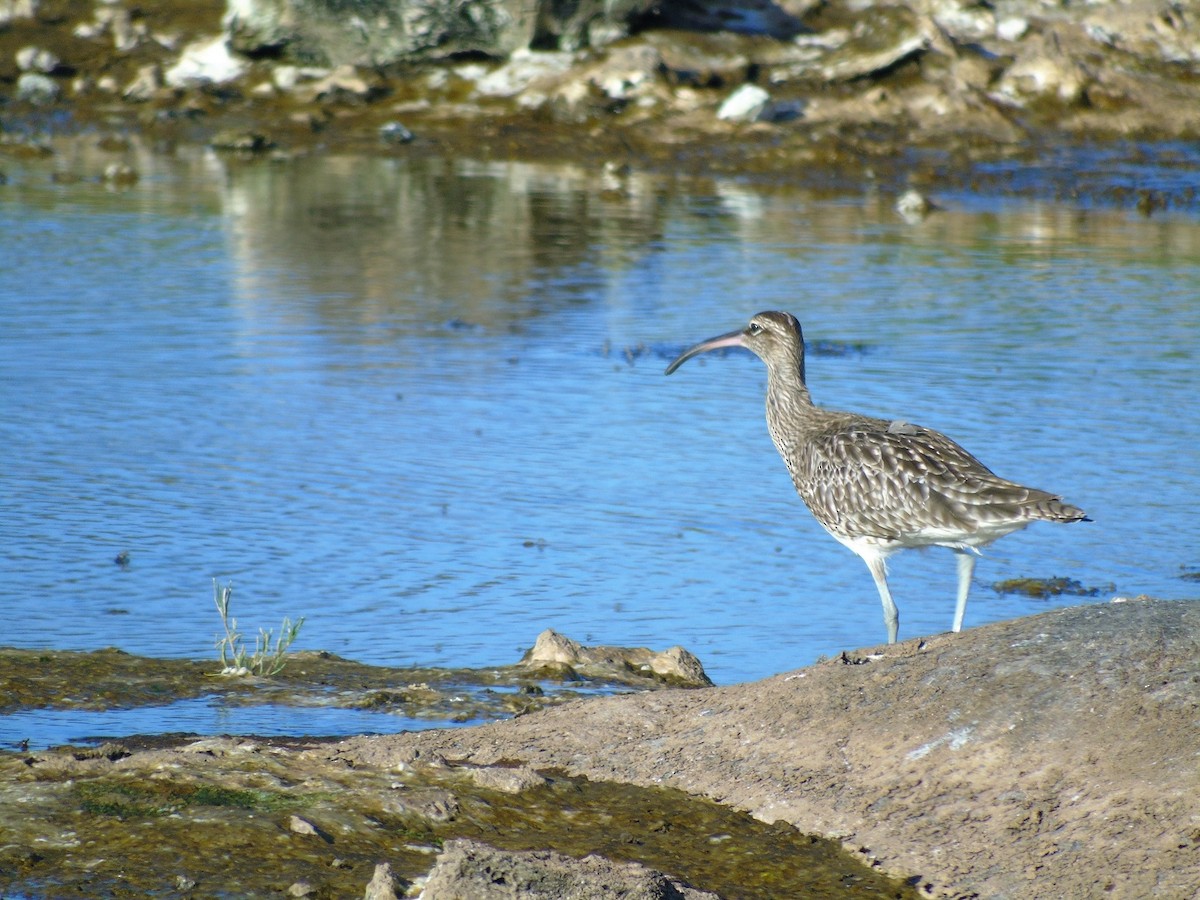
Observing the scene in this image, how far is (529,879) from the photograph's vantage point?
5.23 m

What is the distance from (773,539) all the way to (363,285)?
346 inches

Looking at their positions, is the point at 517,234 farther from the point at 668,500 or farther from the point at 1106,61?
the point at 1106,61

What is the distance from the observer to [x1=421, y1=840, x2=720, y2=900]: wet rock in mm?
5164

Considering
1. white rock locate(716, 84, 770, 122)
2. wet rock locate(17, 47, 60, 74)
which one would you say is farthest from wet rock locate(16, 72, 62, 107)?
white rock locate(716, 84, 770, 122)

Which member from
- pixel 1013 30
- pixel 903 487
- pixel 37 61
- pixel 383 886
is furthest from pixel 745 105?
pixel 383 886

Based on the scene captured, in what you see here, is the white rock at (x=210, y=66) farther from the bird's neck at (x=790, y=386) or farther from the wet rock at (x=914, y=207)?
the bird's neck at (x=790, y=386)

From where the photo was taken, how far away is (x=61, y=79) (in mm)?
33688

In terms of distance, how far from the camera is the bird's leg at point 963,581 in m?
8.20

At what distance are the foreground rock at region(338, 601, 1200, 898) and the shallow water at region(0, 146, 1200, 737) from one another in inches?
53.3

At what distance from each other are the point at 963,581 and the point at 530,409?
19.0 ft

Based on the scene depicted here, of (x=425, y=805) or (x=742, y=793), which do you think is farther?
(x=742, y=793)

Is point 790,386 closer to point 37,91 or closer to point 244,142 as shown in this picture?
point 244,142

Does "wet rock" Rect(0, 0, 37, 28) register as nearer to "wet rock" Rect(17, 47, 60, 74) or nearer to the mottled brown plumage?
"wet rock" Rect(17, 47, 60, 74)

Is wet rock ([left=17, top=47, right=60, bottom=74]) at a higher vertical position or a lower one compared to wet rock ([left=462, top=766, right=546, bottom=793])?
higher
